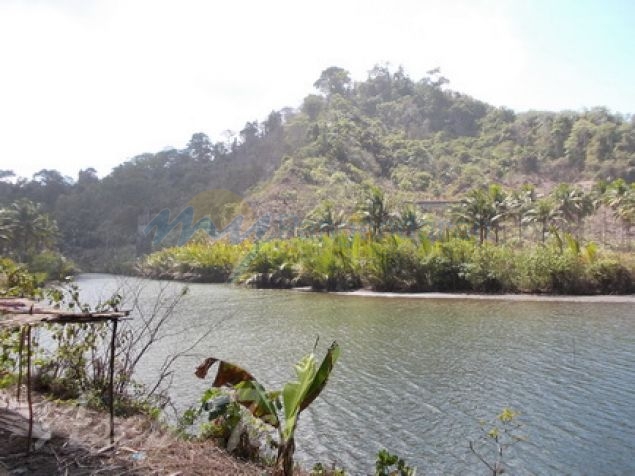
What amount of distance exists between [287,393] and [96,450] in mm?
1977

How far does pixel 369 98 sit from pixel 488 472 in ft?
413

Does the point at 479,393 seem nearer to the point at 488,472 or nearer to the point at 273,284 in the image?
the point at 488,472

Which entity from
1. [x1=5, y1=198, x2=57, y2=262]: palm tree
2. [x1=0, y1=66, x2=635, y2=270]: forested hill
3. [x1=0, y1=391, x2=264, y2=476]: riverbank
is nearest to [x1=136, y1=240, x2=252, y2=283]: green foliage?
[x1=5, y1=198, x2=57, y2=262]: palm tree

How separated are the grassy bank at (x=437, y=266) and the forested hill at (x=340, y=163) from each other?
87.6ft

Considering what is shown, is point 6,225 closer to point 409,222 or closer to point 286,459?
point 409,222

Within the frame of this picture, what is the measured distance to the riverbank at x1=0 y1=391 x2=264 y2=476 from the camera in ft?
14.9

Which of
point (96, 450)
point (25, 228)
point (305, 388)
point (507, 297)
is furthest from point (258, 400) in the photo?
point (25, 228)

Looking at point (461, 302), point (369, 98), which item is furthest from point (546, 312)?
point (369, 98)

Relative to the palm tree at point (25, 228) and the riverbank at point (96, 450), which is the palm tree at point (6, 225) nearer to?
the palm tree at point (25, 228)

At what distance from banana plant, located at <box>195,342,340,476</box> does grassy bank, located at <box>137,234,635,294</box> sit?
68.4 feet

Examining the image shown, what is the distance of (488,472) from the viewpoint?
702 centimetres

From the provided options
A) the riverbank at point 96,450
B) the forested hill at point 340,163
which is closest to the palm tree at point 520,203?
the forested hill at point 340,163

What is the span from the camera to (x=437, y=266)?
30.8m

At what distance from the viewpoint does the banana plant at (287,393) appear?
471 centimetres
